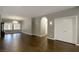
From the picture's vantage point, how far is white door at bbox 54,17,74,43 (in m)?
6.09

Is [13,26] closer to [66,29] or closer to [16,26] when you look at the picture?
[16,26]

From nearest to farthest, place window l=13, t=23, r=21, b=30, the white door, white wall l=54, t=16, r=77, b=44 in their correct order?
white wall l=54, t=16, r=77, b=44
the white door
window l=13, t=23, r=21, b=30

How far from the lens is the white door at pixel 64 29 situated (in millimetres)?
6092

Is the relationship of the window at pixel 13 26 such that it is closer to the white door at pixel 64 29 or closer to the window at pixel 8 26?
the window at pixel 8 26

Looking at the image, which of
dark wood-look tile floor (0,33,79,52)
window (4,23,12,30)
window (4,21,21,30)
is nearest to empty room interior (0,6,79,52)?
dark wood-look tile floor (0,33,79,52)

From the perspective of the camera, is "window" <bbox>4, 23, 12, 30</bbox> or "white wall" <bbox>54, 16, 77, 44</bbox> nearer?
"white wall" <bbox>54, 16, 77, 44</bbox>

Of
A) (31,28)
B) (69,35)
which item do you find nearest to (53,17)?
(69,35)

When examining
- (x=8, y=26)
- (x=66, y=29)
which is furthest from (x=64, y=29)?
(x=8, y=26)

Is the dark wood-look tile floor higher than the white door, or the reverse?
the white door

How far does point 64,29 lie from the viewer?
659 centimetres

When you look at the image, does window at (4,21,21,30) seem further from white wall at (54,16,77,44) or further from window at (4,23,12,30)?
white wall at (54,16,77,44)
